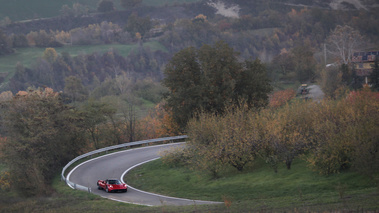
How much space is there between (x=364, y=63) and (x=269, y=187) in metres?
61.2

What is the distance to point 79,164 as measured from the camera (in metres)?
35.1

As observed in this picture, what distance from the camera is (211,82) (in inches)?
1599

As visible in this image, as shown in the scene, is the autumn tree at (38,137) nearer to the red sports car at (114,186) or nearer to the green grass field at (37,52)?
the red sports car at (114,186)

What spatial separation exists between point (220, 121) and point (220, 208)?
1136cm

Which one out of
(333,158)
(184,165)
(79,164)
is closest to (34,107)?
(79,164)

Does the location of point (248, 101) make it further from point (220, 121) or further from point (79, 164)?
point (79, 164)

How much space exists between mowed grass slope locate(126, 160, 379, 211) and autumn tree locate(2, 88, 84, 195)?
29.8 feet

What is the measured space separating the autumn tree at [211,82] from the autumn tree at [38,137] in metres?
10.8

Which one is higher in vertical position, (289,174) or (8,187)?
(289,174)

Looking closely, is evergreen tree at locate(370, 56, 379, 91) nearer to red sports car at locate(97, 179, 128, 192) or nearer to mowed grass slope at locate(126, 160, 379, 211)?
mowed grass slope at locate(126, 160, 379, 211)

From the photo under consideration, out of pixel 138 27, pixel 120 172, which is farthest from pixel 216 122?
pixel 138 27

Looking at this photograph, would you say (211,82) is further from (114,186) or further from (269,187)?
(269,187)

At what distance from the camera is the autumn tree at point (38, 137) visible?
33.1 m

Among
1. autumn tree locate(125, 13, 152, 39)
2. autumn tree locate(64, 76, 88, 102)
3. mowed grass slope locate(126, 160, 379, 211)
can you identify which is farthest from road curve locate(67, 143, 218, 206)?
autumn tree locate(125, 13, 152, 39)
